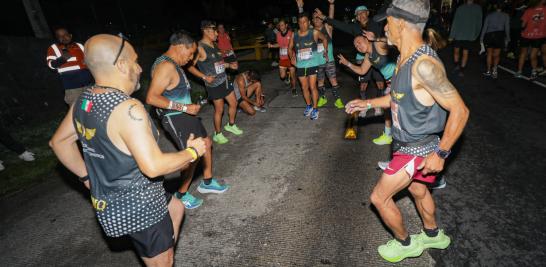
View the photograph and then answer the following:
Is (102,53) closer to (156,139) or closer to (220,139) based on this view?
(156,139)

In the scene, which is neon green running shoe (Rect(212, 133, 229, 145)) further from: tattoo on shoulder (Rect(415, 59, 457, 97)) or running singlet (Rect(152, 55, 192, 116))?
tattoo on shoulder (Rect(415, 59, 457, 97))

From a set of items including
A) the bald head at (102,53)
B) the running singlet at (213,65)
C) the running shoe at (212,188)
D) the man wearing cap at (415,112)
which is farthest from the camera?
the running singlet at (213,65)

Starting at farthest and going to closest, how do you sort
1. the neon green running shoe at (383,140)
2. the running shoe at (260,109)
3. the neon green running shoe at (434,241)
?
the running shoe at (260,109)
the neon green running shoe at (383,140)
the neon green running shoe at (434,241)

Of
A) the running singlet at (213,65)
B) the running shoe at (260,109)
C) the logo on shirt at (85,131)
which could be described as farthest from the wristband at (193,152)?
the running shoe at (260,109)

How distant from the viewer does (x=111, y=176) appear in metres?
1.99

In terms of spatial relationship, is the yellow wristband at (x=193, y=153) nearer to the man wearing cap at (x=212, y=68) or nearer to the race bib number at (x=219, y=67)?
the man wearing cap at (x=212, y=68)

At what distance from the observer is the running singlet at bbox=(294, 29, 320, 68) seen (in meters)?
6.57

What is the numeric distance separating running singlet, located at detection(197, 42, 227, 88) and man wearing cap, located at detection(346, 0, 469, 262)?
354 centimetres

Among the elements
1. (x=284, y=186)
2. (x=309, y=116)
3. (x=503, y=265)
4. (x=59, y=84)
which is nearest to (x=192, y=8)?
(x=59, y=84)

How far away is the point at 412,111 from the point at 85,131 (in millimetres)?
2388

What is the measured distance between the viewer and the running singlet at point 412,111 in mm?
2334

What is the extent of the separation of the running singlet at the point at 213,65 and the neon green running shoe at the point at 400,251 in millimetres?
4078

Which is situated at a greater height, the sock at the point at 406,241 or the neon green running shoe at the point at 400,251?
the sock at the point at 406,241

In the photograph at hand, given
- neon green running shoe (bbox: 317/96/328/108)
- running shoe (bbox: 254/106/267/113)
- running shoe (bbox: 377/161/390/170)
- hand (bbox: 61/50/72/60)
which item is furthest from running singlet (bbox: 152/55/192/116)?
neon green running shoe (bbox: 317/96/328/108)
